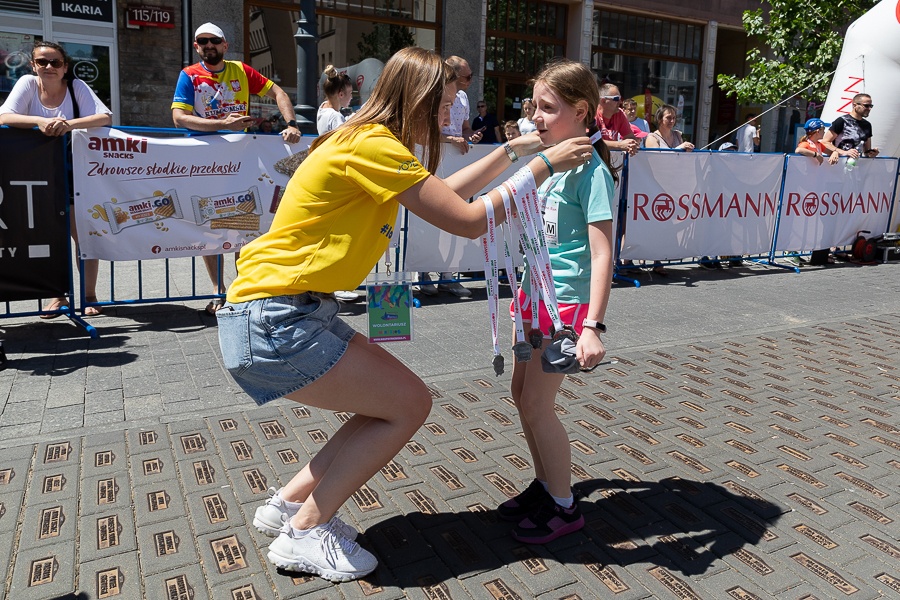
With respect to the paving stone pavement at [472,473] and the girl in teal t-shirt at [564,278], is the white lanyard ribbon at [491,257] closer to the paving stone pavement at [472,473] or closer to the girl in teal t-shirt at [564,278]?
the girl in teal t-shirt at [564,278]

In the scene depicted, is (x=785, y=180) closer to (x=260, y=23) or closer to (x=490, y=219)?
(x=490, y=219)

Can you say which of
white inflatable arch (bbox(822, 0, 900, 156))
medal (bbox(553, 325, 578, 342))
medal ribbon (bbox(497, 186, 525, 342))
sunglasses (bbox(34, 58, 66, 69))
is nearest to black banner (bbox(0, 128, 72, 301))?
sunglasses (bbox(34, 58, 66, 69))

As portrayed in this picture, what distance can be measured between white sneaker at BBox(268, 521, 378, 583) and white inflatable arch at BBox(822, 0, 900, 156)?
1135 centimetres

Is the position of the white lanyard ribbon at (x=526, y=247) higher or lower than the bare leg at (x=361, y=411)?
higher

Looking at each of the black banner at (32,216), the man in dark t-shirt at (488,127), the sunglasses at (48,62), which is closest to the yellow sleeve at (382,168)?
the black banner at (32,216)

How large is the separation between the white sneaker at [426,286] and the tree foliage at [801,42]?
10596 mm

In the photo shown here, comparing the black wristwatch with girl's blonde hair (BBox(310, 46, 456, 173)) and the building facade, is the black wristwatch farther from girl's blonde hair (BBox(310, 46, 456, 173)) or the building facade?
the building facade

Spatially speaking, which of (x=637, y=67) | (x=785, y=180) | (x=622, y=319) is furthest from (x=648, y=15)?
(x=622, y=319)

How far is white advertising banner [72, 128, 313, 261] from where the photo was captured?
6.02 meters

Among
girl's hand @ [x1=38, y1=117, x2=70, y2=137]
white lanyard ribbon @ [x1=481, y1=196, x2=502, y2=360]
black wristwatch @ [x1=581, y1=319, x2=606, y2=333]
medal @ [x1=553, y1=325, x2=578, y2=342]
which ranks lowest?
medal @ [x1=553, y1=325, x2=578, y2=342]

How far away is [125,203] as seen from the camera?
615 cm

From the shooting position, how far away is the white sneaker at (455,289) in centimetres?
784

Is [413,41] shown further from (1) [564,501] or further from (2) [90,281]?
(1) [564,501]

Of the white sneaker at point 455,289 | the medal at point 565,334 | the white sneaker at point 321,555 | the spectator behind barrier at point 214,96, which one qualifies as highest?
the spectator behind barrier at point 214,96
